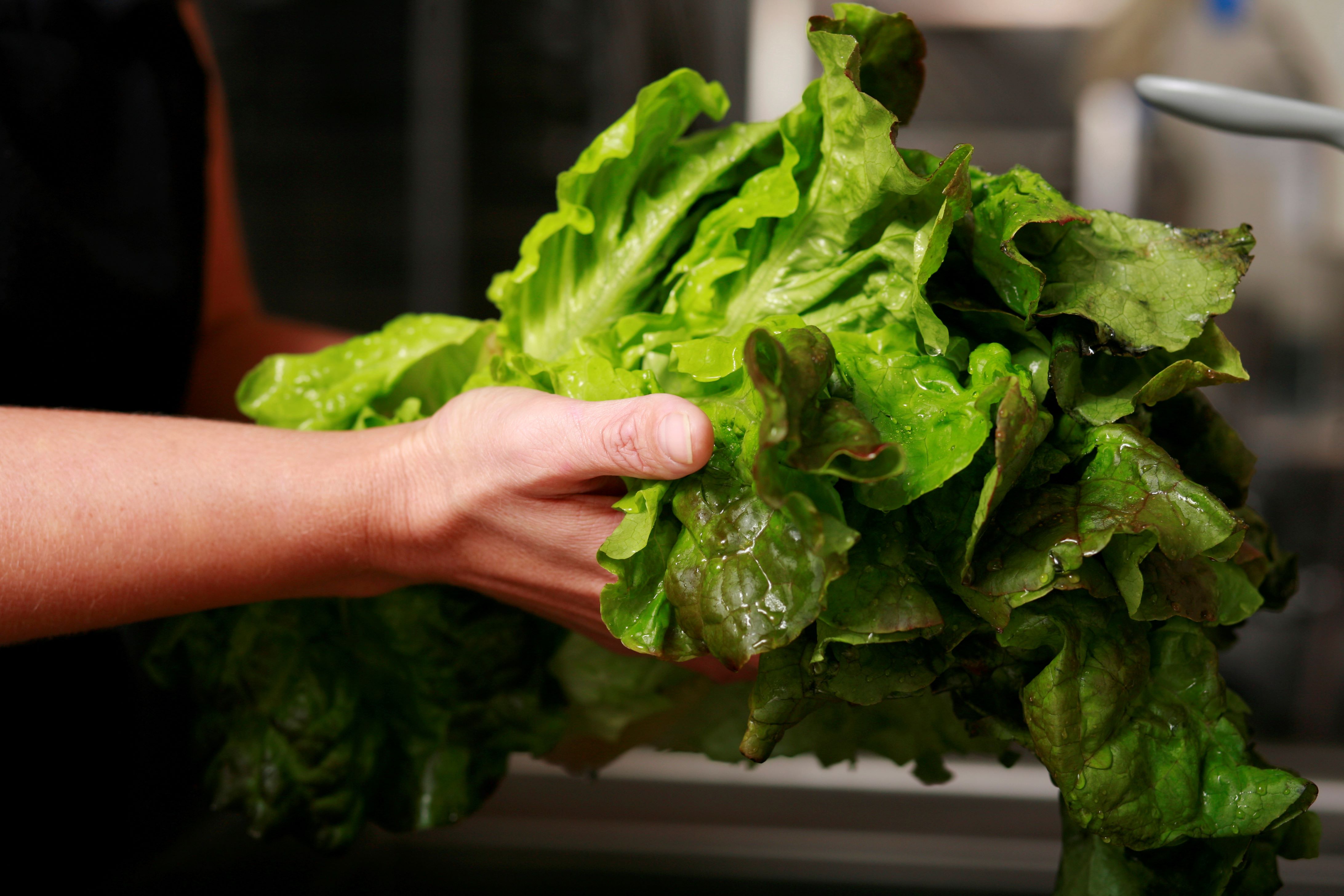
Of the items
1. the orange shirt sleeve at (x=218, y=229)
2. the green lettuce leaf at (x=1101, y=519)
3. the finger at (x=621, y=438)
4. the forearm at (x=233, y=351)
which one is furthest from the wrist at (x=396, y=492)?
the orange shirt sleeve at (x=218, y=229)

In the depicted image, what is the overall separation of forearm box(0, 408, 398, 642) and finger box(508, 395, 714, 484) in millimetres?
172

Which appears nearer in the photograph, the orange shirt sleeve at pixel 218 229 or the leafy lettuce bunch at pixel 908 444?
the leafy lettuce bunch at pixel 908 444

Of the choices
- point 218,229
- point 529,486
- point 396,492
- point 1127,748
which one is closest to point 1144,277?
point 1127,748

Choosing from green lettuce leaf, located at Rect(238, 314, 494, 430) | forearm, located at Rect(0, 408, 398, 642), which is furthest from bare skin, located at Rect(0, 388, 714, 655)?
green lettuce leaf, located at Rect(238, 314, 494, 430)

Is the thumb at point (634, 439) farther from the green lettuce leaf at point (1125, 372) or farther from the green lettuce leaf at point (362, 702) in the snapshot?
the green lettuce leaf at point (362, 702)

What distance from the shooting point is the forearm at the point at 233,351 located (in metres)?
1.13

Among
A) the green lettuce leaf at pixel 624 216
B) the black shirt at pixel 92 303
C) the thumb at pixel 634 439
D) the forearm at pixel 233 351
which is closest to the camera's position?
the thumb at pixel 634 439

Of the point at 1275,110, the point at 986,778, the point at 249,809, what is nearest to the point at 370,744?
the point at 249,809

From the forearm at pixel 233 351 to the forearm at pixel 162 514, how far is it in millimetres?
469

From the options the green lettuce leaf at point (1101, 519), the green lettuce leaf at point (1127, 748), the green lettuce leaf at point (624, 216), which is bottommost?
the green lettuce leaf at point (1127, 748)

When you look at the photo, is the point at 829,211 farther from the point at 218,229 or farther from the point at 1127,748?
the point at 218,229

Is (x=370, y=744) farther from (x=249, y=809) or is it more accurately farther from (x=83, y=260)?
(x=83, y=260)

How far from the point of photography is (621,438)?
1.64 ft

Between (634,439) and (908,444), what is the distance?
155 mm
